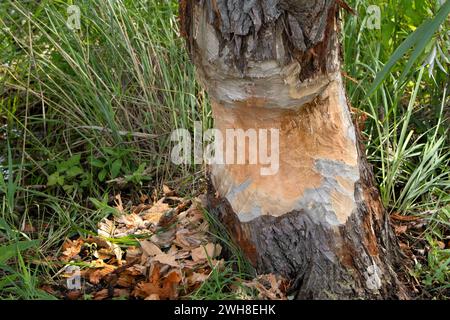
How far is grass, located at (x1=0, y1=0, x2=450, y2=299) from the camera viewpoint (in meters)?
3.10

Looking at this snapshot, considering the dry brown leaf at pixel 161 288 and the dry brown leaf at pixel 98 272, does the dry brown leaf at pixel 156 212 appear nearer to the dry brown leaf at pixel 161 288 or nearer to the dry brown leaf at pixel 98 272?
the dry brown leaf at pixel 98 272

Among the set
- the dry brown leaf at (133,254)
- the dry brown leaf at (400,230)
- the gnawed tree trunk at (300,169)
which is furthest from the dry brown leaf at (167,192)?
the dry brown leaf at (400,230)

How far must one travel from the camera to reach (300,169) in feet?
7.99

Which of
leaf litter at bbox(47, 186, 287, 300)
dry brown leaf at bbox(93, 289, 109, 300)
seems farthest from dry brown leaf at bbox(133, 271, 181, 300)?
dry brown leaf at bbox(93, 289, 109, 300)

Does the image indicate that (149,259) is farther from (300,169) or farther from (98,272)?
(300,169)

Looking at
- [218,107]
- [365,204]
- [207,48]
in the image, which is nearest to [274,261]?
[365,204]

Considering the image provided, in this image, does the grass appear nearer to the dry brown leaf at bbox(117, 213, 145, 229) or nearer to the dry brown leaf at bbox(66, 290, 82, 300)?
the dry brown leaf at bbox(117, 213, 145, 229)

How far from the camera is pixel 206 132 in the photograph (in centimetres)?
331

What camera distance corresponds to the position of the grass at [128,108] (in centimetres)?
310

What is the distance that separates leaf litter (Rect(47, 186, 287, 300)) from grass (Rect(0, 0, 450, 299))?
154 millimetres

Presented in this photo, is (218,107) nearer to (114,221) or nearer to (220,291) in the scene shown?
(220,291)

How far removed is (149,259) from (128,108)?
1.01m

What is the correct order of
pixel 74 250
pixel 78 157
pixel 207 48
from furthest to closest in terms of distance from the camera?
pixel 78 157 → pixel 74 250 → pixel 207 48

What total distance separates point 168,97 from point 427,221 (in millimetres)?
1310
